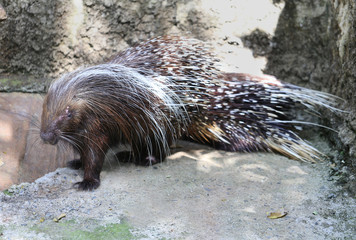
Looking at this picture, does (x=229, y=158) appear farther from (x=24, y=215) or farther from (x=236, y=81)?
(x=24, y=215)

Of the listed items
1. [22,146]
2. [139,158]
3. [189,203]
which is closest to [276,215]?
[189,203]

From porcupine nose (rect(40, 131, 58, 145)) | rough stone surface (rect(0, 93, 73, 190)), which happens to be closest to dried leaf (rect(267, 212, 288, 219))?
porcupine nose (rect(40, 131, 58, 145))

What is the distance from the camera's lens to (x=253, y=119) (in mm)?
3480

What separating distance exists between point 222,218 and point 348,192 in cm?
91

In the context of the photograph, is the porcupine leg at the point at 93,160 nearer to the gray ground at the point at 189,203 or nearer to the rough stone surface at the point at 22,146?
the gray ground at the point at 189,203

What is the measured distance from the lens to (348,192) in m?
2.79

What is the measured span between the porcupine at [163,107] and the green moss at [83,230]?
1.67 feet

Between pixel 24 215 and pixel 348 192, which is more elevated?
pixel 348 192

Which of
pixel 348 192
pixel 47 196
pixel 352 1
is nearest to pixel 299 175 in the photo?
pixel 348 192

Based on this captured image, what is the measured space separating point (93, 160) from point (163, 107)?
0.64 meters

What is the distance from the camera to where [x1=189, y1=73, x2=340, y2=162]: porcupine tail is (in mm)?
3412

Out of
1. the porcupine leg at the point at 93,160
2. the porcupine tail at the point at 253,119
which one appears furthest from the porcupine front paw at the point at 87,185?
the porcupine tail at the point at 253,119

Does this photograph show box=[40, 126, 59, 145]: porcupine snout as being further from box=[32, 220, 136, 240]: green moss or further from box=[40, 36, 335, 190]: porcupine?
box=[32, 220, 136, 240]: green moss

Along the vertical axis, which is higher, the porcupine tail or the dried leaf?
the porcupine tail
